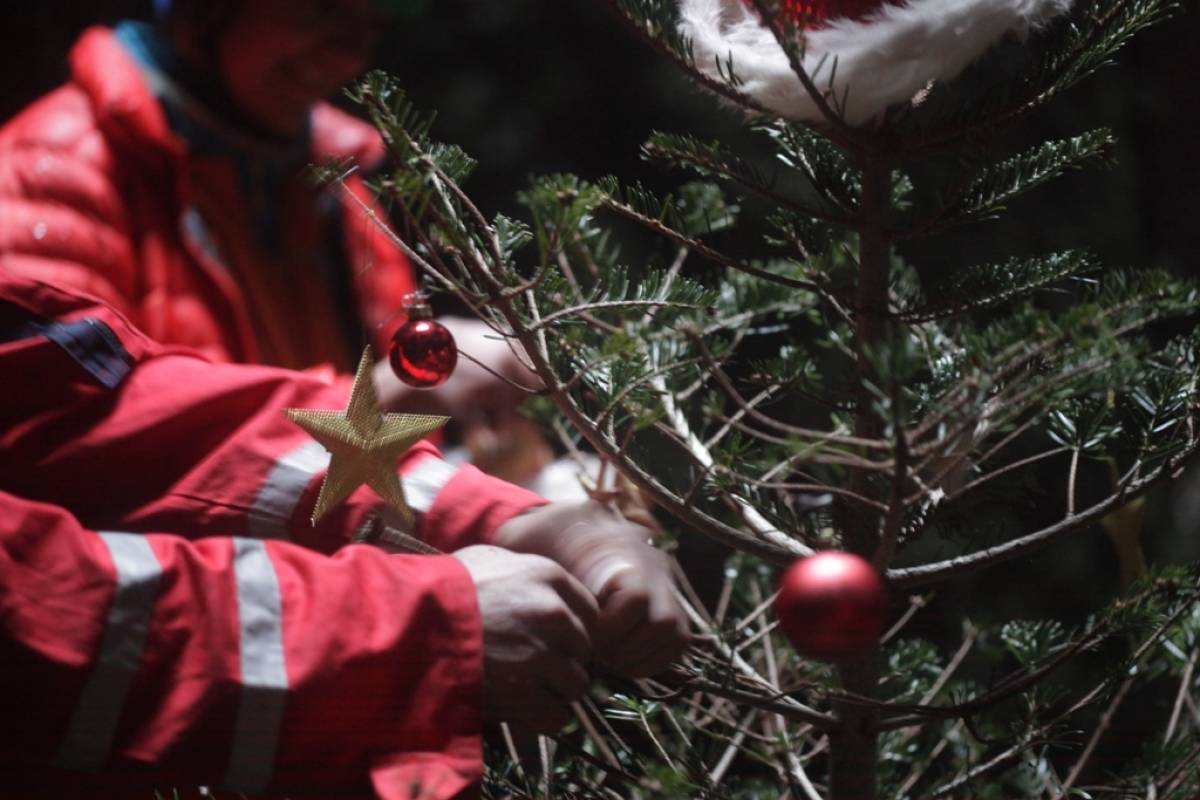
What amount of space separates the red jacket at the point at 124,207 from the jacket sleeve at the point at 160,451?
24 cm

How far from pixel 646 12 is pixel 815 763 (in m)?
0.51

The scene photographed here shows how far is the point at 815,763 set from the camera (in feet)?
2.54

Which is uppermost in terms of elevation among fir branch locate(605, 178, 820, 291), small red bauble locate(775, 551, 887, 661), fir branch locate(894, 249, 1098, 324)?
fir branch locate(894, 249, 1098, 324)

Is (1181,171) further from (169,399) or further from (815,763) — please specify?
(169,399)

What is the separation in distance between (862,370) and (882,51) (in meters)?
0.14

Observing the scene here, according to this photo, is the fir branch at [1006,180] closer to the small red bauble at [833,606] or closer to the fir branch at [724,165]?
the fir branch at [724,165]

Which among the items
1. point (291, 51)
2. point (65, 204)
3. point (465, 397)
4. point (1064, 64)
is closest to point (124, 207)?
point (65, 204)

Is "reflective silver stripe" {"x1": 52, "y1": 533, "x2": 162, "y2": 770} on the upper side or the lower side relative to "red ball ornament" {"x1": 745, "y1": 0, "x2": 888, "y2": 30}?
lower

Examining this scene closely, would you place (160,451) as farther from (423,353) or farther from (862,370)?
(862,370)

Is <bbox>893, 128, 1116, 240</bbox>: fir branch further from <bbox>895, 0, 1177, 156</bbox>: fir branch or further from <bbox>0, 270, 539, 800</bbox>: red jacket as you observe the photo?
<bbox>0, 270, 539, 800</bbox>: red jacket

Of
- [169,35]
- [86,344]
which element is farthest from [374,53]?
[86,344]

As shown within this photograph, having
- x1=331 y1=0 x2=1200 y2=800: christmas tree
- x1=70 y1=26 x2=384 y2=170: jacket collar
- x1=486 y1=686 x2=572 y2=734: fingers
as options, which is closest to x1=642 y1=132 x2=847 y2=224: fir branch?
x1=331 y1=0 x2=1200 y2=800: christmas tree

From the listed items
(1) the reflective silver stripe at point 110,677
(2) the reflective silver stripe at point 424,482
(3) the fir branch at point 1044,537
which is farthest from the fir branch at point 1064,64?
(1) the reflective silver stripe at point 110,677

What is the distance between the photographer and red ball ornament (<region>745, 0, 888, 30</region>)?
0.50 m
